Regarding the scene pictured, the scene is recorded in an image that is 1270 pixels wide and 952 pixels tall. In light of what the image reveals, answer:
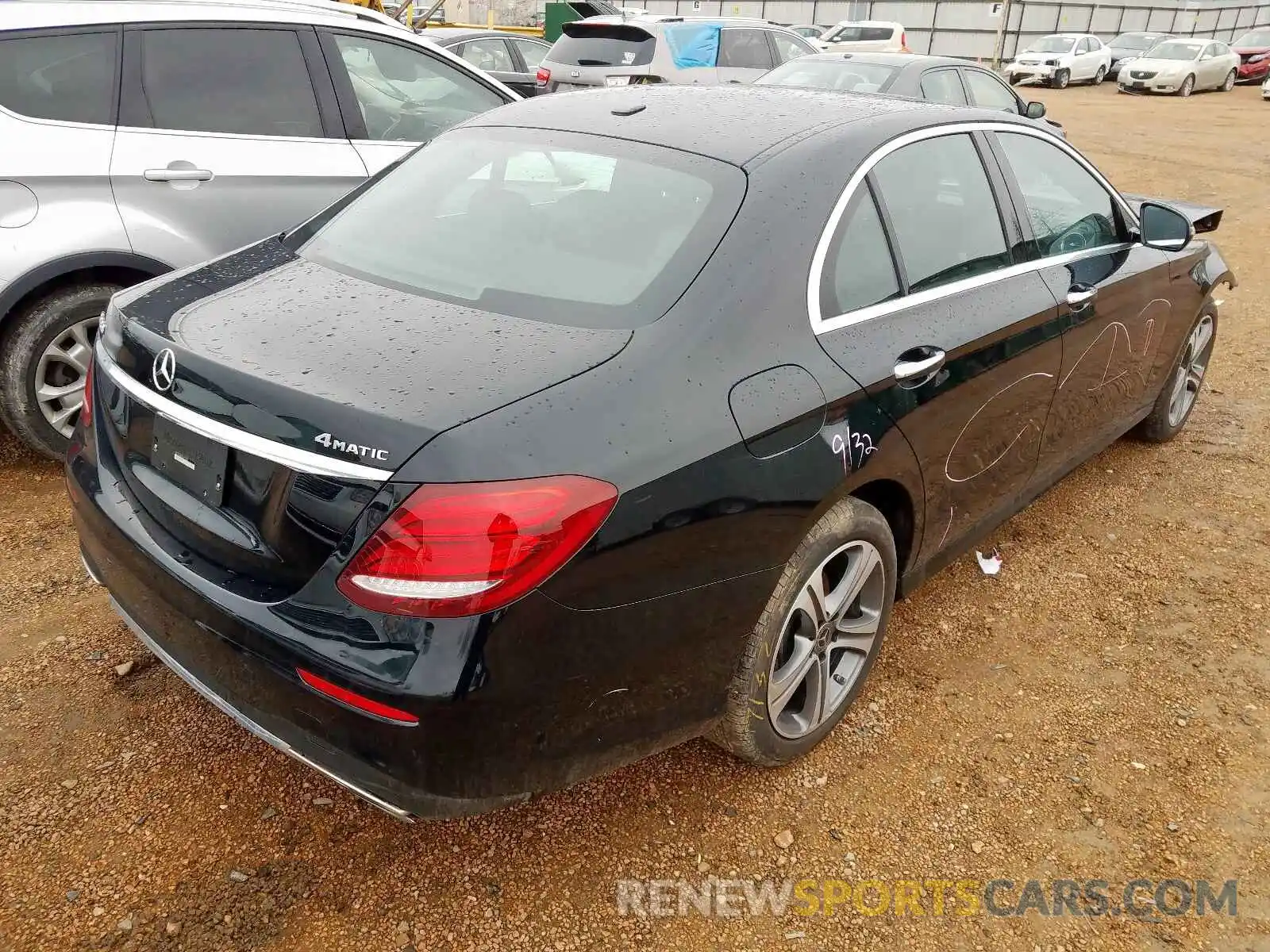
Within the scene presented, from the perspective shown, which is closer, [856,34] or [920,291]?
[920,291]

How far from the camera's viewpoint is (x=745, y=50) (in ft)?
37.4

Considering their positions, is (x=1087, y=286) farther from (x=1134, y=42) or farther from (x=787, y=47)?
(x=1134, y=42)

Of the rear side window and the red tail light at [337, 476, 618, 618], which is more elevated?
the rear side window

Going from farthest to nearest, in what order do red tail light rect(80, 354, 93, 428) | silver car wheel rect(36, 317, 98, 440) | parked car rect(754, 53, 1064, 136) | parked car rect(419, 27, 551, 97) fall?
parked car rect(419, 27, 551, 97) < parked car rect(754, 53, 1064, 136) < silver car wheel rect(36, 317, 98, 440) < red tail light rect(80, 354, 93, 428)

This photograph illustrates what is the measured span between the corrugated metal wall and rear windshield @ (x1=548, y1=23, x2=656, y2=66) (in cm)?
2761

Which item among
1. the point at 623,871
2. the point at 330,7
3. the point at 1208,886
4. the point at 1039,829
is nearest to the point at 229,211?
the point at 330,7

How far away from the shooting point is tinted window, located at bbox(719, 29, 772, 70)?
11180 mm

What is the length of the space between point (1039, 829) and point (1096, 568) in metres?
1.58

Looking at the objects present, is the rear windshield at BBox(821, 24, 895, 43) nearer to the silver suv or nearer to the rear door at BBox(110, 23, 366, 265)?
the silver suv

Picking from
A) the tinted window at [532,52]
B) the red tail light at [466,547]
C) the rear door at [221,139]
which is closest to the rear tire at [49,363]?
the rear door at [221,139]

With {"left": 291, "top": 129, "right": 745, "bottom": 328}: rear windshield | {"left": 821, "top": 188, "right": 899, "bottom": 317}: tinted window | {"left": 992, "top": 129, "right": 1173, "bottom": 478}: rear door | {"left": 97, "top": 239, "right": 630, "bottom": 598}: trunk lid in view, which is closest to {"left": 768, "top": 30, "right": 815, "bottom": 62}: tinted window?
{"left": 992, "top": 129, "right": 1173, "bottom": 478}: rear door

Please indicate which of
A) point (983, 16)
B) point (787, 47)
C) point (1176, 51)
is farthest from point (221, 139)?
point (983, 16)

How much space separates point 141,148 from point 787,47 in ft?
31.6

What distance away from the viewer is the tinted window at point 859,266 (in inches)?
94.2
